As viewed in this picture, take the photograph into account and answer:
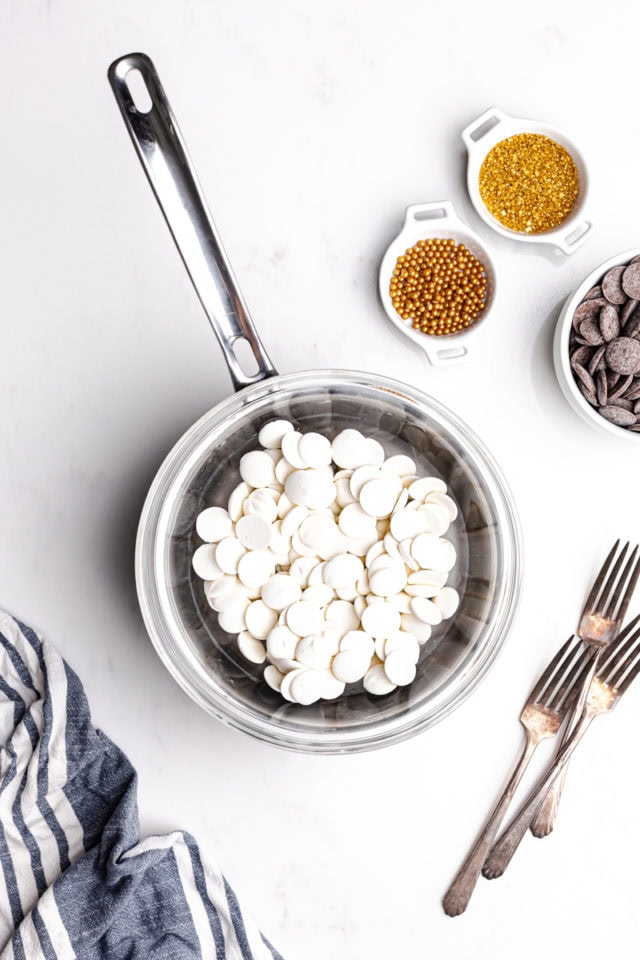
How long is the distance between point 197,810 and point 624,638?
0.48m

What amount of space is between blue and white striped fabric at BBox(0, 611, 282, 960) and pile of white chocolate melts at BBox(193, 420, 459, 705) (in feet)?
0.75

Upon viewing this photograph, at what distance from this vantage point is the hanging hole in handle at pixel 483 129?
911 millimetres

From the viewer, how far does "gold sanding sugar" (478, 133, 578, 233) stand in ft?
2.94

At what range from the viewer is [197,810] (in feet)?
2.91

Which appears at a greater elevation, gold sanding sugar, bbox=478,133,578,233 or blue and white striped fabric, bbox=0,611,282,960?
gold sanding sugar, bbox=478,133,578,233

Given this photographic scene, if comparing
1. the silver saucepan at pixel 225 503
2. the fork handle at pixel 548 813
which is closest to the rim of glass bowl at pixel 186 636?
the silver saucepan at pixel 225 503

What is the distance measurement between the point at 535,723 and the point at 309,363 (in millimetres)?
446

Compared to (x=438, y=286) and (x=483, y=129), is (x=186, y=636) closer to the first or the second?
(x=438, y=286)

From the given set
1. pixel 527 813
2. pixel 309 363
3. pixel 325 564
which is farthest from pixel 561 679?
pixel 309 363

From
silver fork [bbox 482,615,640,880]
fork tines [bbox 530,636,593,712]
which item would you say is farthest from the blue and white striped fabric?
fork tines [bbox 530,636,593,712]

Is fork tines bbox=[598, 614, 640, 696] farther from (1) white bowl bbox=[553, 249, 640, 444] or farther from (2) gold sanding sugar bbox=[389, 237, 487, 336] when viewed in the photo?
(2) gold sanding sugar bbox=[389, 237, 487, 336]

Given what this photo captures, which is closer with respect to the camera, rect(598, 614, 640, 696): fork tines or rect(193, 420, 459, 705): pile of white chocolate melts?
rect(193, 420, 459, 705): pile of white chocolate melts

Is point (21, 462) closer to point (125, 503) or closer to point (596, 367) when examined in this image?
point (125, 503)

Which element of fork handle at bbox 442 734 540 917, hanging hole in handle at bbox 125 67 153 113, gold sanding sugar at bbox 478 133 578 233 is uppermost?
hanging hole in handle at bbox 125 67 153 113
